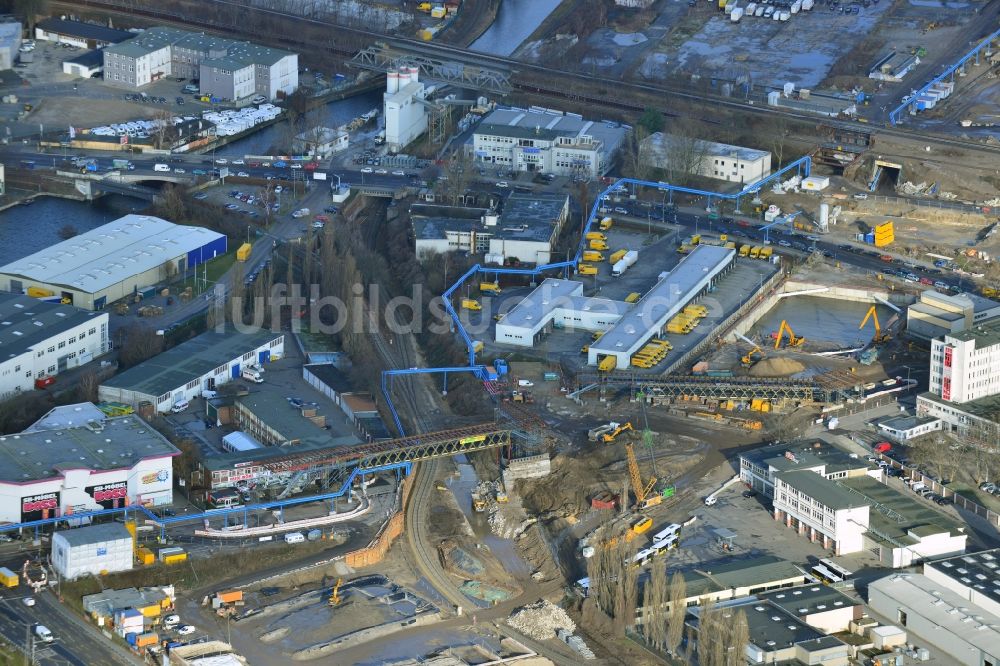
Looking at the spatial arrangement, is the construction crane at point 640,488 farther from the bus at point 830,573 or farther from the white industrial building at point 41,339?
the white industrial building at point 41,339

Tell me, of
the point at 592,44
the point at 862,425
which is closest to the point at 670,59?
the point at 592,44

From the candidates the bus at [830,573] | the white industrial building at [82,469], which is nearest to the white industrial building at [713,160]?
the bus at [830,573]

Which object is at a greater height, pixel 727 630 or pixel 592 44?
pixel 592 44

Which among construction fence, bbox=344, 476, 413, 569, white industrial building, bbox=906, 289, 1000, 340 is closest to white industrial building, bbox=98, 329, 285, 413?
construction fence, bbox=344, 476, 413, 569

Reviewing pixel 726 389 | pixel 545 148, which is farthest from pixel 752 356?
pixel 545 148

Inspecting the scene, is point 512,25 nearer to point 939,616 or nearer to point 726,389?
point 726,389

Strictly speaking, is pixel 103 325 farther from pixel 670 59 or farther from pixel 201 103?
pixel 670 59
